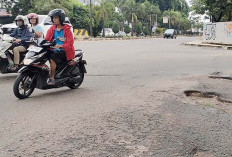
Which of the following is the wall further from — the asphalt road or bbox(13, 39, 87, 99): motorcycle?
bbox(13, 39, 87, 99): motorcycle

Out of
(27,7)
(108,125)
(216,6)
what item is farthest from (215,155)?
(27,7)

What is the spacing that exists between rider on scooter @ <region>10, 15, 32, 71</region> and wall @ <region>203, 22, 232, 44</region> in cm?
2111

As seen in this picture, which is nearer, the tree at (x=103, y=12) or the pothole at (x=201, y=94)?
the pothole at (x=201, y=94)

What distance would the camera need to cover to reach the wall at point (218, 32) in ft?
84.4

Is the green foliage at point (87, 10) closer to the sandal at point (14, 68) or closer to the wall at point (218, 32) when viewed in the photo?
the wall at point (218, 32)

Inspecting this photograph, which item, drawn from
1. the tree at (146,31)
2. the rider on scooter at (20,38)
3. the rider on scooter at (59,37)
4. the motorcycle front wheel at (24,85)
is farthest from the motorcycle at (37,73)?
the tree at (146,31)

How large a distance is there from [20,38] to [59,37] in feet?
6.88

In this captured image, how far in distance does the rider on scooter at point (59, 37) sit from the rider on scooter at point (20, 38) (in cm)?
173

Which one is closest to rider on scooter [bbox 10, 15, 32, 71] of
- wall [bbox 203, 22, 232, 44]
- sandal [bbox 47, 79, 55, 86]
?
sandal [bbox 47, 79, 55, 86]

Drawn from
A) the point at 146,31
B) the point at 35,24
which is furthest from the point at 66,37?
the point at 146,31

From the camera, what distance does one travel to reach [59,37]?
5.98m

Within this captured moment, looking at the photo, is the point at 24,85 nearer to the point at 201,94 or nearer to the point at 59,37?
the point at 59,37

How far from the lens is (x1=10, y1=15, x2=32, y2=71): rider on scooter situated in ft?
24.9

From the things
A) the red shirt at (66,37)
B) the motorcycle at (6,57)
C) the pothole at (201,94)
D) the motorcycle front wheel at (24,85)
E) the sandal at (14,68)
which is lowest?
the pothole at (201,94)
